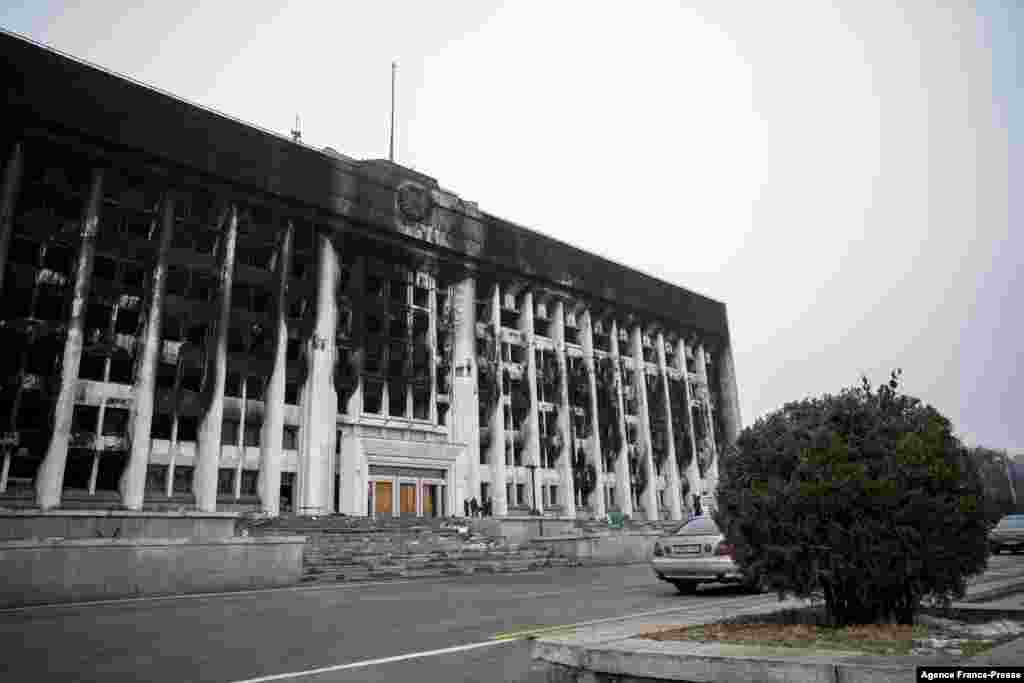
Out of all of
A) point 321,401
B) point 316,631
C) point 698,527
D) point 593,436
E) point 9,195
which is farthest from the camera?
point 593,436

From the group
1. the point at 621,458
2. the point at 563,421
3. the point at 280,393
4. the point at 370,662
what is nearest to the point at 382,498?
the point at 280,393

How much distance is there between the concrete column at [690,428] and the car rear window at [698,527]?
50.2 m

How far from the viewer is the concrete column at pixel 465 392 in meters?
44.2

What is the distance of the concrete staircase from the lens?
20.0 metres

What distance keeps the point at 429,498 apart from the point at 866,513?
38139mm

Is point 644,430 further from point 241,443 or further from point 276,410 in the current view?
point 241,443

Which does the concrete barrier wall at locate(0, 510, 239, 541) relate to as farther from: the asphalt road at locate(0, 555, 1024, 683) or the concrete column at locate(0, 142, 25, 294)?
the asphalt road at locate(0, 555, 1024, 683)

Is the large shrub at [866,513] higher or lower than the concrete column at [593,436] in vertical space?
lower

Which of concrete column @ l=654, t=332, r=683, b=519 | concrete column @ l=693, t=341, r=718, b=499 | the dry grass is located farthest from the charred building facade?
the dry grass

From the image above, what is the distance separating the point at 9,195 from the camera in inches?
1232

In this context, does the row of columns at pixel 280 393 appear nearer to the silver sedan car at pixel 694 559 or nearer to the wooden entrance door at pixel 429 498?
the wooden entrance door at pixel 429 498

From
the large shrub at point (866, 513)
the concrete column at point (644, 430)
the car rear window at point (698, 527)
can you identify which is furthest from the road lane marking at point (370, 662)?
the concrete column at point (644, 430)

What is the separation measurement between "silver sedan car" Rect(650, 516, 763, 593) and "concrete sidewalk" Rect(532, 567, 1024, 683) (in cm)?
635

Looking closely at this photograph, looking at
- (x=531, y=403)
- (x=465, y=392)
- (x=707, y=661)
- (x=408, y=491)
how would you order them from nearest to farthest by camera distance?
(x=707, y=661) < (x=408, y=491) < (x=465, y=392) < (x=531, y=403)
